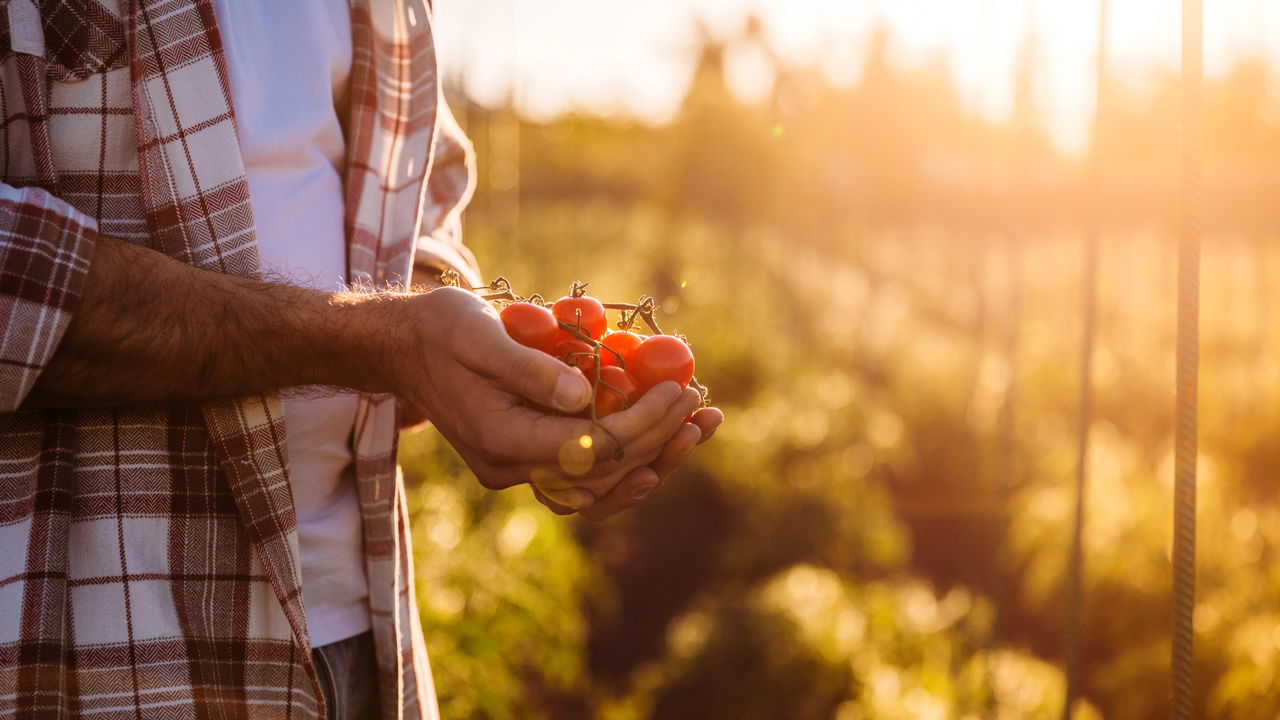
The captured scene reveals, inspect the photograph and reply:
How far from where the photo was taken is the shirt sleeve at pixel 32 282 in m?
0.97

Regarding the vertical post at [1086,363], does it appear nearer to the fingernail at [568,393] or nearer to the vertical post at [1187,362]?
the vertical post at [1187,362]

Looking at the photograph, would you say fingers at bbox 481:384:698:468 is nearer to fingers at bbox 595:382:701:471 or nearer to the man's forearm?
fingers at bbox 595:382:701:471

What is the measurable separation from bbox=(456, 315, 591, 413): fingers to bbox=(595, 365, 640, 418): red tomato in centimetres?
11

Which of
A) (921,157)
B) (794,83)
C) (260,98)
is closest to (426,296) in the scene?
(260,98)

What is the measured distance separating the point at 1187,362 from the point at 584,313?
2.61 ft

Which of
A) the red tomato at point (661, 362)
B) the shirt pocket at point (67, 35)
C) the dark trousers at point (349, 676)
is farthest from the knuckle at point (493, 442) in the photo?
the shirt pocket at point (67, 35)

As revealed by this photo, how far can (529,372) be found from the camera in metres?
1.01

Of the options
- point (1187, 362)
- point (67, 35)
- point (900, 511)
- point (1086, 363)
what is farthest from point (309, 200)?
point (900, 511)

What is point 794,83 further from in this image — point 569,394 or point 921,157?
point 569,394

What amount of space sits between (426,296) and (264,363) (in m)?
0.20

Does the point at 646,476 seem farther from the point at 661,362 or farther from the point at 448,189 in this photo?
the point at 448,189

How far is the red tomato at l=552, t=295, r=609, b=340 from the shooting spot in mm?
1223

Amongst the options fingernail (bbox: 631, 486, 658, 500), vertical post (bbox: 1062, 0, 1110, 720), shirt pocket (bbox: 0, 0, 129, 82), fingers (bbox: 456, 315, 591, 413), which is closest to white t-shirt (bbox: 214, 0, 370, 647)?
shirt pocket (bbox: 0, 0, 129, 82)

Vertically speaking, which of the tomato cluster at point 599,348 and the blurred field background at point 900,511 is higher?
the tomato cluster at point 599,348
